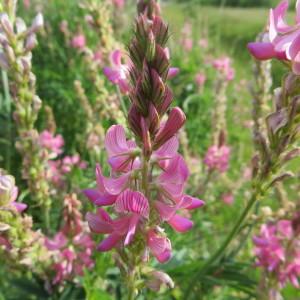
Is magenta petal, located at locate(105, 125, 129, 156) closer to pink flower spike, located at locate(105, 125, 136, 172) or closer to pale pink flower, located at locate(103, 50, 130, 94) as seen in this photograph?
pink flower spike, located at locate(105, 125, 136, 172)

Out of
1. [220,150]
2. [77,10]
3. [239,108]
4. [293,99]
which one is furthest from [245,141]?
[293,99]

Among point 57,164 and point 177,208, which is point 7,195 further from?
point 57,164

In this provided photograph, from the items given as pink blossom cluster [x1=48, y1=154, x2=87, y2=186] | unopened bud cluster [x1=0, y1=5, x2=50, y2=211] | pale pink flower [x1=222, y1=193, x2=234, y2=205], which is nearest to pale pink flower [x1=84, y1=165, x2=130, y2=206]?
unopened bud cluster [x1=0, y1=5, x2=50, y2=211]

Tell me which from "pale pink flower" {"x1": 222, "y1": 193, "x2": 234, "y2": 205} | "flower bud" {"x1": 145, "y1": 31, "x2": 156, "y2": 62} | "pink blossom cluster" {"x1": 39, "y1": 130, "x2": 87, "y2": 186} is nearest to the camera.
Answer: "flower bud" {"x1": 145, "y1": 31, "x2": 156, "y2": 62}

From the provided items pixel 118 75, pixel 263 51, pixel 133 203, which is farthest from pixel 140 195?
pixel 118 75

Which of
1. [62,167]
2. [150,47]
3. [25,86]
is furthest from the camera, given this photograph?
[62,167]

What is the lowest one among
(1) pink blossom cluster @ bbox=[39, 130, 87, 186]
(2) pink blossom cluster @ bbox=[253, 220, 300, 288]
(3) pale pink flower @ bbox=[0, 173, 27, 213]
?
(1) pink blossom cluster @ bbox=[39, 130, 87, 186]
